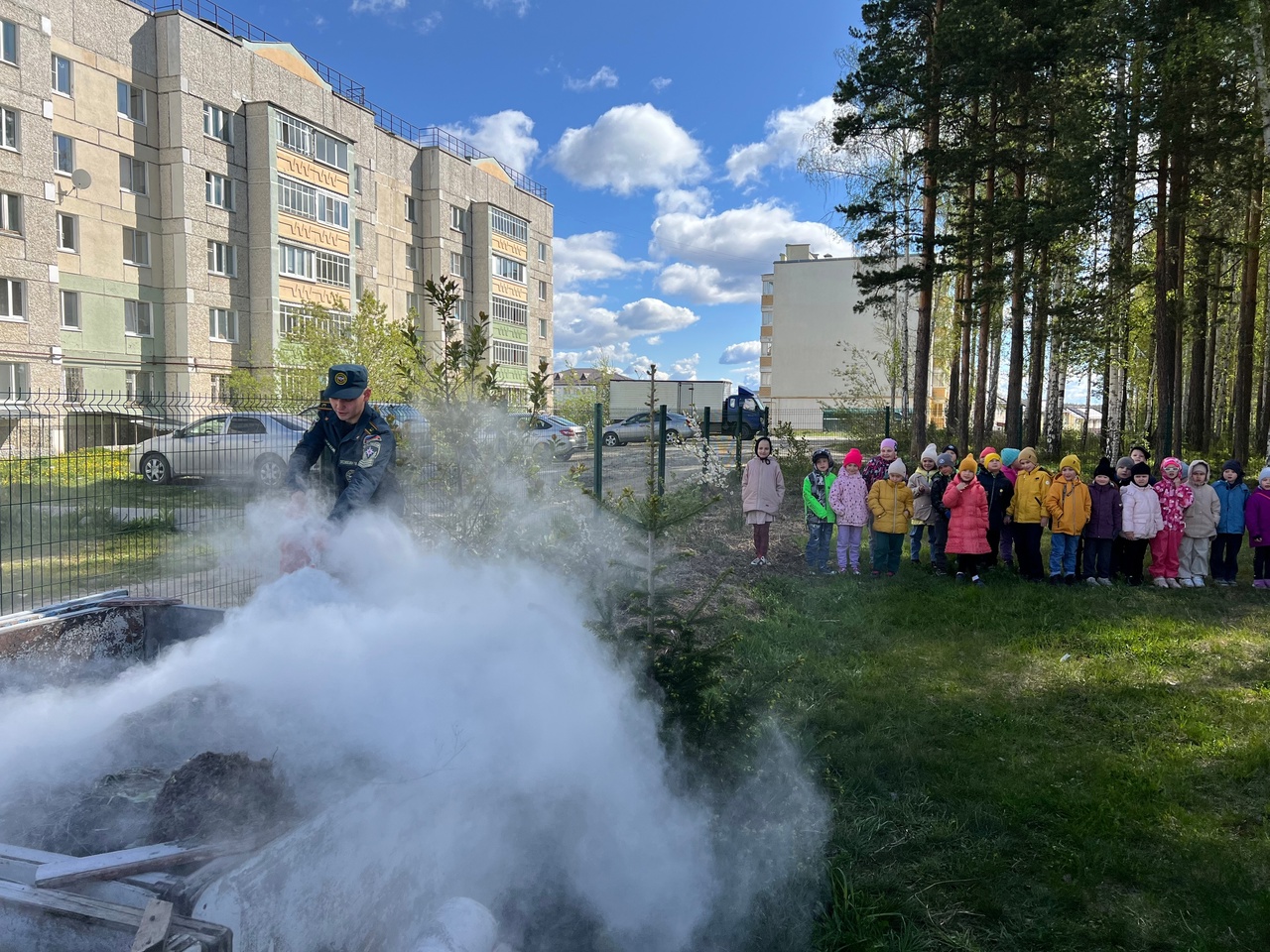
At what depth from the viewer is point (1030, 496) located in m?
9.23

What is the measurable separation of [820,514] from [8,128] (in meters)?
28.3

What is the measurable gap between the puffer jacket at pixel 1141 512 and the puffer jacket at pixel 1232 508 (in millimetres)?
681

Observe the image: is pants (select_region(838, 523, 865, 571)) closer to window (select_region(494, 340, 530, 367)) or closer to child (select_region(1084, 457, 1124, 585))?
child (select_region(1084, 457, 1124, 585))

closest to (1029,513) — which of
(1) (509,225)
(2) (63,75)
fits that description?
(2) (63,75)

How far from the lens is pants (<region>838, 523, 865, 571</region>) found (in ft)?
31.7

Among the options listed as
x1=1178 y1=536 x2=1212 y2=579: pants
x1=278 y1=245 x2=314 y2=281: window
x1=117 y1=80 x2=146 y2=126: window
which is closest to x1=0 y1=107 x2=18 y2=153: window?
x1=117 y1=80 x2=146 y2=126: window

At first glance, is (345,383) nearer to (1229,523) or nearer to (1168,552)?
(1168,552)

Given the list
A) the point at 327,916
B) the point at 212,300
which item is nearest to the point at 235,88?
the point at 212,300

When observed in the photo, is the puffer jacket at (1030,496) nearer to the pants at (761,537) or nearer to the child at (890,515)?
the child at (890,515)

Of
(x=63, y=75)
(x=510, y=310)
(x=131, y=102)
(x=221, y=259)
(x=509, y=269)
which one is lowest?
(x=221, y=259)

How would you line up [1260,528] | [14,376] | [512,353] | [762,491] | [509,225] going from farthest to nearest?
[512,353] < [509,225] < [14,376] < [762,491] < [1260,528]

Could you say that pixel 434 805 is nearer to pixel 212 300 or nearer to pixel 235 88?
pixel 212 300

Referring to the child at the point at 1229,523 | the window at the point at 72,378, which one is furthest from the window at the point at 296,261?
the child at the point at 1229,523

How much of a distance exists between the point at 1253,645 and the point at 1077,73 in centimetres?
1627
